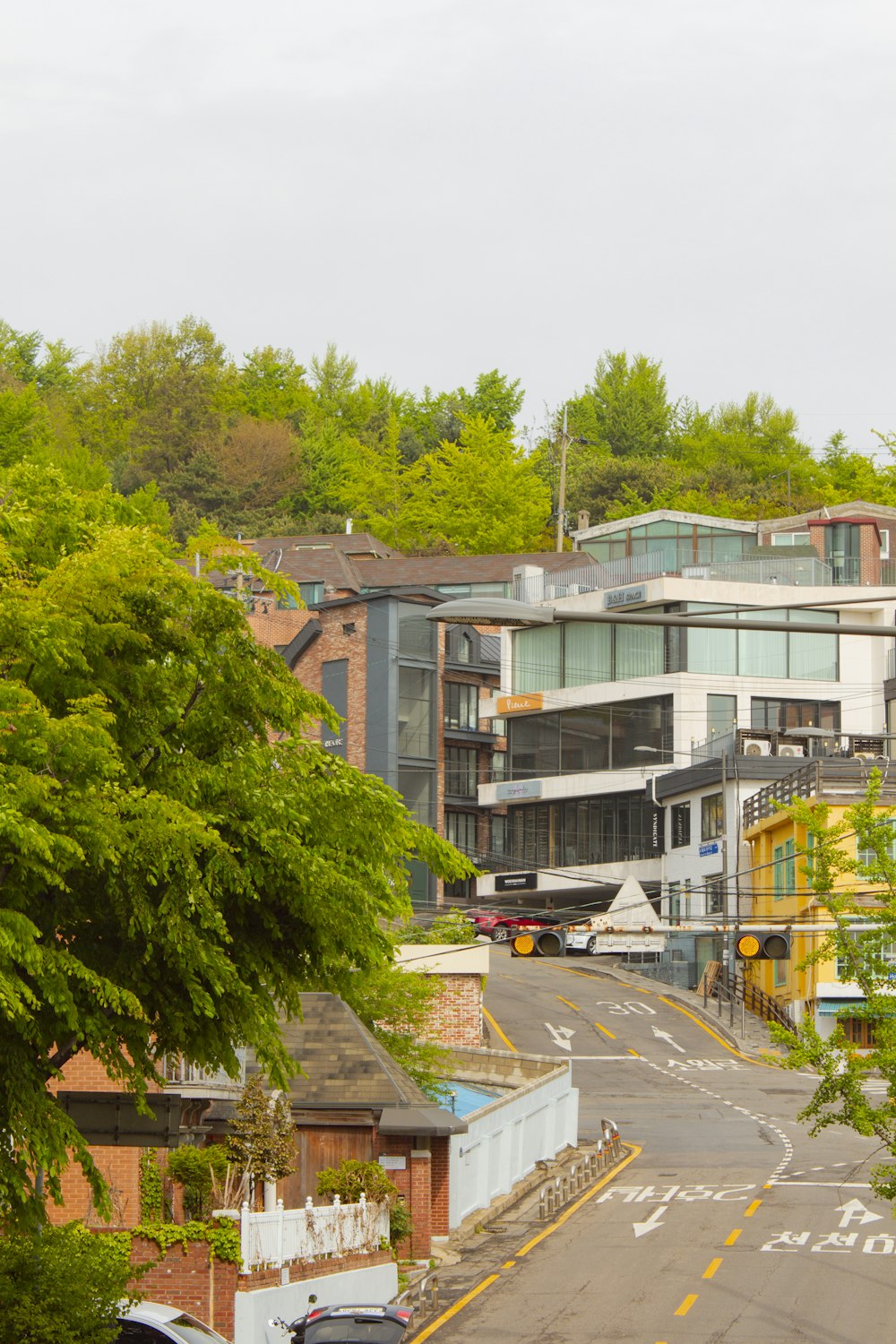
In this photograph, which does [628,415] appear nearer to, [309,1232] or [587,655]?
[587,655]

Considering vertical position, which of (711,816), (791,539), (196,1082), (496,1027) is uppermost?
(791,539)

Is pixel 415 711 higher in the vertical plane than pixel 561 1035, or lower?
higher

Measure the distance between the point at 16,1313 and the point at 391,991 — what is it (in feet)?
81.8

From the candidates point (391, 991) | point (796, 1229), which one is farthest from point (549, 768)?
point (796, 1229)

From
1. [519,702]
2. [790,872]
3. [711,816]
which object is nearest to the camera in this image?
[790,872]

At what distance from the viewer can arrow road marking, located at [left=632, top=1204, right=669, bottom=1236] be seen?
1268 inches

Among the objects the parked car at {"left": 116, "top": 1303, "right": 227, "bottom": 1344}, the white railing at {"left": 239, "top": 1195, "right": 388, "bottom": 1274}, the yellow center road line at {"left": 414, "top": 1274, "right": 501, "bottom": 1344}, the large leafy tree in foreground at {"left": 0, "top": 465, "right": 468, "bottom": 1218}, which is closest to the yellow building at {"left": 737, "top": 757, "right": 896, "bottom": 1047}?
the yellow center road line at {"left": 414, "top": 1274, "right": 501, "bottom": 1344}

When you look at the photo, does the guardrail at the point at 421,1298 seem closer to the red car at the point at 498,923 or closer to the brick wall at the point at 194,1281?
the brick wall at the point at 194,1281

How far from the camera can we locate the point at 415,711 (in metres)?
79.3

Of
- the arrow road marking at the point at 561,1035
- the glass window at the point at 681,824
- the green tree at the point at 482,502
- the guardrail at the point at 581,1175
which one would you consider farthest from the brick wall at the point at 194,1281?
the green tree at the point at 482,502

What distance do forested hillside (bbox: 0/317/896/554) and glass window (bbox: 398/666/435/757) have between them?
2623cm

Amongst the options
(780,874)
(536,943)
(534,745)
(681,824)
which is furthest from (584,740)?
(536,943)

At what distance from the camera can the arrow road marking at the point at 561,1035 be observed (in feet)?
180

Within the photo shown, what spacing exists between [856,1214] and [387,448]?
303 ft
